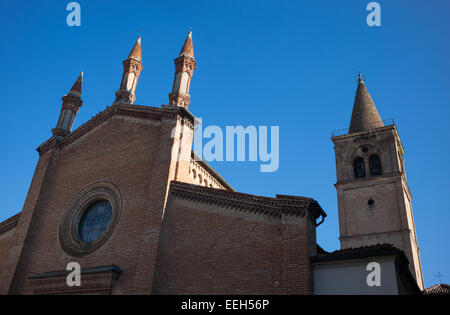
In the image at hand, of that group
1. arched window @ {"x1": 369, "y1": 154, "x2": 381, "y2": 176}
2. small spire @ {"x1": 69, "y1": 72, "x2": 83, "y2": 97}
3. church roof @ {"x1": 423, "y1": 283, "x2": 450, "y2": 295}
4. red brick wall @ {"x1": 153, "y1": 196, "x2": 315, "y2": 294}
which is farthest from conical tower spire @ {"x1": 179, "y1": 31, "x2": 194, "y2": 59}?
arched window @ {"x1": 369, "y1": 154, "x2": 381, "y2": 176}

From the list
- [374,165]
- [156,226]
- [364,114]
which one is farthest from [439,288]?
[156,226]

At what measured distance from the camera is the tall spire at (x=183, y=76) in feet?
48.6

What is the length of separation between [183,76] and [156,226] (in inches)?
249

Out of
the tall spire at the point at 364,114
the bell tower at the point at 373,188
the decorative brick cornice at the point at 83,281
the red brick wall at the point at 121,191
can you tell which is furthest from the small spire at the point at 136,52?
the tall spire at the point at 364,114

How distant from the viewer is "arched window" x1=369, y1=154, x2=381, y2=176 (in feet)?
99.6

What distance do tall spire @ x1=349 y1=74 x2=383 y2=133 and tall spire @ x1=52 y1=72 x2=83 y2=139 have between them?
22698mm

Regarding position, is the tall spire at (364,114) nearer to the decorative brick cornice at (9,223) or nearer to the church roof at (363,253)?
the church roof at (363,253)

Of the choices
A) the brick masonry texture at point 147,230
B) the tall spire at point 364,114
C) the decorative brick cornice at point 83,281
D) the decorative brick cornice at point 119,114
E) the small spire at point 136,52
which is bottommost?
the decorative brick cornice at point 83,281

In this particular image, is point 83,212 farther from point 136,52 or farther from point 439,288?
point 439,288

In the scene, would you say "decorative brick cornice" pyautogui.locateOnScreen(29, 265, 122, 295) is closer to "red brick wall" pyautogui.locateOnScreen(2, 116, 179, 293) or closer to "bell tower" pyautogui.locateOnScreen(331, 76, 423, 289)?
"red brick wall" pyautogui.locateOnScreen(2, 116, 179, 293)

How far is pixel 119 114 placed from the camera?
1547 centimetres

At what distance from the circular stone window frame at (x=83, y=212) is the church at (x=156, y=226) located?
0.04 metres
